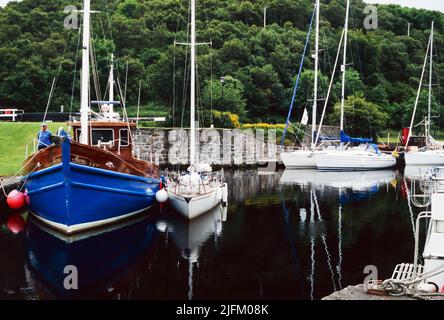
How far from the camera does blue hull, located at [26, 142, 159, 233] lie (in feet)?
55.6

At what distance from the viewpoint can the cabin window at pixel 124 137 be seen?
70.8 feet

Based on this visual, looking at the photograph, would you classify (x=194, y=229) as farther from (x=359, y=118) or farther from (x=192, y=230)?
(x=359, y=118)

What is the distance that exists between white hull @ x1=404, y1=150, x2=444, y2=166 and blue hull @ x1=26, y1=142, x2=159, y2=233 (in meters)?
33.2

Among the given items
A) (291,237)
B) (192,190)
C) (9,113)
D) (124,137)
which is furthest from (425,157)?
(9,113)

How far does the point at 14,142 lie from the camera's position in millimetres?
32906

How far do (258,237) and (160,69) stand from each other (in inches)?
1356

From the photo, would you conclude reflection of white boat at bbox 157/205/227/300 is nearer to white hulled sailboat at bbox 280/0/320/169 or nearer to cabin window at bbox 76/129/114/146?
cabin window at bbox 76/129/114/146

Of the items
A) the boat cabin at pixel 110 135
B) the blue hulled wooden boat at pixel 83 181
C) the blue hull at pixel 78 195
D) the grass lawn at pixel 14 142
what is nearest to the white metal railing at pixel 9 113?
the grass lawn at pixel 14 142

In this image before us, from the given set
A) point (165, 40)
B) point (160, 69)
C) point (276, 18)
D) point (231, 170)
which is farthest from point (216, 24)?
point (231, 170)

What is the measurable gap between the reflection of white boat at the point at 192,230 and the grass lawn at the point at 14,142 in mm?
9834

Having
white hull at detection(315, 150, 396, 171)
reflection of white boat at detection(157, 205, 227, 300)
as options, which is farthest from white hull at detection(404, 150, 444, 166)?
reflection of white boat at detection(157, 205, 227, 300)

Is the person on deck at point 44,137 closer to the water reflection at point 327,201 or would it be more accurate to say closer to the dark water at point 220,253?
the dark water at point 220,253

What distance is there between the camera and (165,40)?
62875mm

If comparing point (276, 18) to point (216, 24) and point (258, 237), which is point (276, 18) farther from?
point (258, 237)
